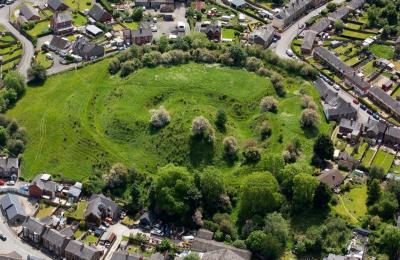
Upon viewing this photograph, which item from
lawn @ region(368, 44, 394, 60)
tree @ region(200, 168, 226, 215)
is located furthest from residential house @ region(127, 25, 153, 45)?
tree @ region(200, 168, 226, 215)

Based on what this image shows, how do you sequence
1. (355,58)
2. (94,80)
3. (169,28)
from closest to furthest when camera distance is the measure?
1. (94,80)
2. (355,58)
3. (169,28)

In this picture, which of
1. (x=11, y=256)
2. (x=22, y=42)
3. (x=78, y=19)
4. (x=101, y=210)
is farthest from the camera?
(x=78, y=19)

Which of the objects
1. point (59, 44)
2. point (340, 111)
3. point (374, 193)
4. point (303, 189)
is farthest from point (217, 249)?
point (59, 44)

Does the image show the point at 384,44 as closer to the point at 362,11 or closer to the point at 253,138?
the point at 362,11

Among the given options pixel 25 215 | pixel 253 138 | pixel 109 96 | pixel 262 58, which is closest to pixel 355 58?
pixel 262 58

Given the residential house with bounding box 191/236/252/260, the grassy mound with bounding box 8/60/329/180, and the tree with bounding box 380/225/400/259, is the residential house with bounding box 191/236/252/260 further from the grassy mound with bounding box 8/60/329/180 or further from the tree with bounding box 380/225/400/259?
the tree with bounding box 380/225/400/259

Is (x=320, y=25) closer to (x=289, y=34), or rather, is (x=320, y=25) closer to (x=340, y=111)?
(x=289, y=34)
